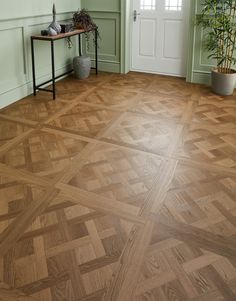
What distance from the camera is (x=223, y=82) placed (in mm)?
4754

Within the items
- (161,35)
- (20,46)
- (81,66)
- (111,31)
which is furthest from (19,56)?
(161,35)

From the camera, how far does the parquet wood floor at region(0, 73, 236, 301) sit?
1823 millimetres

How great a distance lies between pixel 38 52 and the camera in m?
4.83

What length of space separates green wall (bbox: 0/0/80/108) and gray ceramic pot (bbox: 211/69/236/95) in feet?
8.01

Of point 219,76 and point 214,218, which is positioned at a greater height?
point 219,76

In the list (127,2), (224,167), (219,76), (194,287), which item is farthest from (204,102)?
(194,287)

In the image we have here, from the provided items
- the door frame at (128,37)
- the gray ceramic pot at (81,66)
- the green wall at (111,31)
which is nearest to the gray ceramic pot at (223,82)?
the door frame at (128,37)

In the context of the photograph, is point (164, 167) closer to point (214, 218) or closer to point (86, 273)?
point (214, 218)

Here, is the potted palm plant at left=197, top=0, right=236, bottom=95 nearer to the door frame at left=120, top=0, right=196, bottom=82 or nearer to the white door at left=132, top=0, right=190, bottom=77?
the door frame at left=120, top=0, right=196, bottom=82

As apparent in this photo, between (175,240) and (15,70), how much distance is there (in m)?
3.28

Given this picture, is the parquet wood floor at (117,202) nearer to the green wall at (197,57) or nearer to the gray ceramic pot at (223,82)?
the gray ceramic pot at (223,82)

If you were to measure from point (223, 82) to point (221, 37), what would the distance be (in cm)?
61

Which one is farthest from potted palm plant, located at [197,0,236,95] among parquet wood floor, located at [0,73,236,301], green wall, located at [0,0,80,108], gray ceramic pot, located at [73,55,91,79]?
green wall, located at [0,0,80,108]

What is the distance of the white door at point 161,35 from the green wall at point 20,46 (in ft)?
4.40
